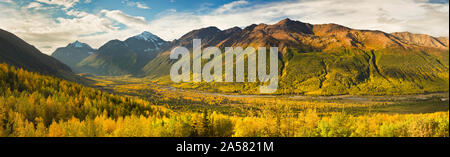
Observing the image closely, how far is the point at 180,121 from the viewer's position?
2978 cm

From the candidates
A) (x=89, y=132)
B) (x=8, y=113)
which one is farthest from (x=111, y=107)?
(x=89, y=132)

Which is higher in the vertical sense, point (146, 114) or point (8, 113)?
point (8, 113)

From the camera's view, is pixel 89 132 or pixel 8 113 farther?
pixel 8 113

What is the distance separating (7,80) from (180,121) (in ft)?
274
